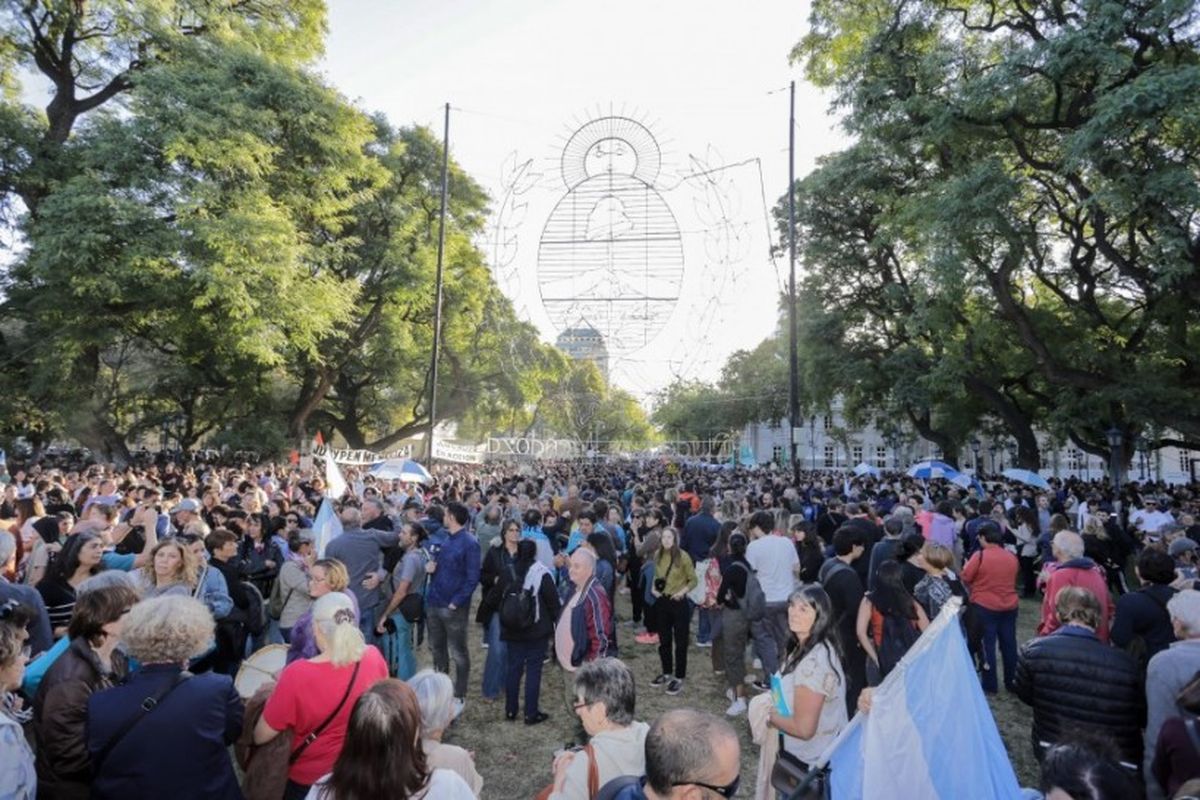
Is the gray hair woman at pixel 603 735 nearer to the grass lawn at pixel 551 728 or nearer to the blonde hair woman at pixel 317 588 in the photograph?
the blonde hair woman at pixel 317 588

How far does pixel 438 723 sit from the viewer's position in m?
2.58

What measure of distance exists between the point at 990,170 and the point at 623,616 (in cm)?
1209

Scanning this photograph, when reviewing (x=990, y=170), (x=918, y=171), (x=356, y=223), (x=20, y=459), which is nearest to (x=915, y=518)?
(x=990, y=170)

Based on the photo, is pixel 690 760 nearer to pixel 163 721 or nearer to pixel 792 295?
pixel 163 721

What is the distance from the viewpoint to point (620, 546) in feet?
30.1

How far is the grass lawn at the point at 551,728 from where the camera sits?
5.11 m

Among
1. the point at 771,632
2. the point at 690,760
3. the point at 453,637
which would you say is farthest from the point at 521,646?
the point at 690,760

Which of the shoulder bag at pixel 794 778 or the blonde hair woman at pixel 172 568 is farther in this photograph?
the blonde hair woman at pixel 172 568

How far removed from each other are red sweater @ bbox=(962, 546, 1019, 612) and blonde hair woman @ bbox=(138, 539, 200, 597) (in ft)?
21.5

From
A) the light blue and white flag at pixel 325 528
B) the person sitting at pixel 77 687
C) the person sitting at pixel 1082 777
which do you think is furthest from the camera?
the light blue and white flag at pixel 325 528

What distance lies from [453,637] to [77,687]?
382 centimetres

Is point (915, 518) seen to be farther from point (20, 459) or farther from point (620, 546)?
point (20, 459)

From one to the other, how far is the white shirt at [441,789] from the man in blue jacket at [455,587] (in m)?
4.06

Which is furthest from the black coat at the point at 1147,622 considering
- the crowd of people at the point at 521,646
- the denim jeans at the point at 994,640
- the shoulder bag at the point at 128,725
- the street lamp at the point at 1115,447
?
the street lamp at the point at 1115,447
